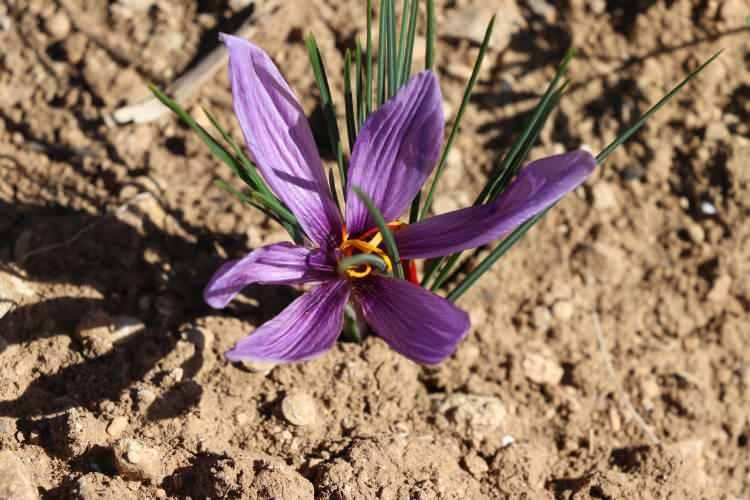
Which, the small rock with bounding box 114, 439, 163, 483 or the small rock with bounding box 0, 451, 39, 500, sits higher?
the small rock with bounding box 114, 439, 163, 483

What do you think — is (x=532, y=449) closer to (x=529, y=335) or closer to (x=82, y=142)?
(x=529, y=335)

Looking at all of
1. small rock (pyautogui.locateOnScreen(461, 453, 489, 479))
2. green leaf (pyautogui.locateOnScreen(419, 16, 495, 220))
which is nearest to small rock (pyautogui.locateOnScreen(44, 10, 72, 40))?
green leaf (pyautogui.locateOnScreen(419, 16, 495, 220))

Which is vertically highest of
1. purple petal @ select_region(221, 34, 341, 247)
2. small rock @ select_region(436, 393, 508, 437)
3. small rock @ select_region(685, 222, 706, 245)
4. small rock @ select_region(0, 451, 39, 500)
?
small rock @ select_region(685, 222, 706, 245)

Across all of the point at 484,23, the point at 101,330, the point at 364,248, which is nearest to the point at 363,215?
the point at 364,248

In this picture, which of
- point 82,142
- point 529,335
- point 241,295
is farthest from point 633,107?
point 82,142

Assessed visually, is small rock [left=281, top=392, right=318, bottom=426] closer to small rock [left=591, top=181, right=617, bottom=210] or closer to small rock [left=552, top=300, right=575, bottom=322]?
small rock [left=552, top=300, right=575, bottom=322]

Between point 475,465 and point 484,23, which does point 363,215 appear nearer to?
point 475,465
